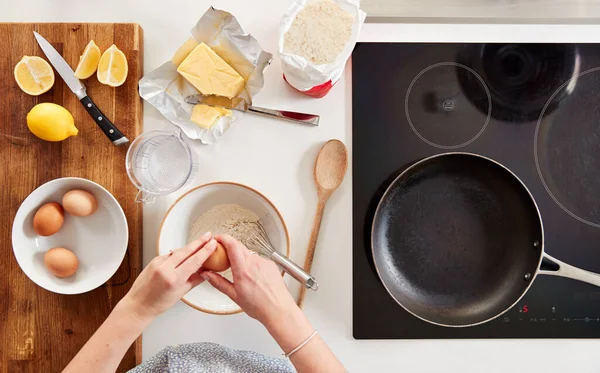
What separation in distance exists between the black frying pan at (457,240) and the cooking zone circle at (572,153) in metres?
0.08

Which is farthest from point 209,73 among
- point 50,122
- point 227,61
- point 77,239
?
point 77,239

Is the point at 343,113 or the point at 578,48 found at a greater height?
the point at 578,48

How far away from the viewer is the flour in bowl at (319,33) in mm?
771

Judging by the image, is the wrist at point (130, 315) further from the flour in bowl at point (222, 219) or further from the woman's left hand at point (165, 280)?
the flour in bowl at point (222, 219)

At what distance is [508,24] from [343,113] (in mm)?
352

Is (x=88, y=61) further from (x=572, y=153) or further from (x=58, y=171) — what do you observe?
(x=572, y=153)

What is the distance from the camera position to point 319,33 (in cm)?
78

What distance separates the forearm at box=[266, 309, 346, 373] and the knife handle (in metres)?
0.41

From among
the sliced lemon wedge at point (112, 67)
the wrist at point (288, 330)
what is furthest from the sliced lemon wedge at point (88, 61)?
the wrist at point (288, 330)

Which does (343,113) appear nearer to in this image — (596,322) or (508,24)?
(508,24)

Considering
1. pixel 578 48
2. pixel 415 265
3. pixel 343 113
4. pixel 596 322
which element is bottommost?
pixel 596 322

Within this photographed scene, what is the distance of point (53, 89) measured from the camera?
0.85 m

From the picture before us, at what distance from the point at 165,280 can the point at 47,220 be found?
0.90 ft

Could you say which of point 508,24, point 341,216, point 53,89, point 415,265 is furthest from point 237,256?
point 508,24
